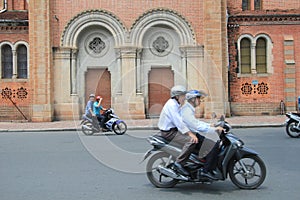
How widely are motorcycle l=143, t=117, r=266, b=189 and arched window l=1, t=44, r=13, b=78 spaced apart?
20.1m

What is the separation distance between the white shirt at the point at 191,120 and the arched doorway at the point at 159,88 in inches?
687

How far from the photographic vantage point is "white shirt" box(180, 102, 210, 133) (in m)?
7.00

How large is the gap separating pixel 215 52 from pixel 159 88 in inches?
160

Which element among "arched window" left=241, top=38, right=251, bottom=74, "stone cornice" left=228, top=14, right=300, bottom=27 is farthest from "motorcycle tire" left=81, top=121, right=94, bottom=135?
"stone cornice" left=228, top=14, right=300, bottom=27

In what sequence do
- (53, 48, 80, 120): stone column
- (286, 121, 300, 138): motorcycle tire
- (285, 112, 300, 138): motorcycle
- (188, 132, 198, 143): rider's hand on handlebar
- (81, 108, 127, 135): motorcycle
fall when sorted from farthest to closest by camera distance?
(53, 48, 80, 120): stone column, (81, 108, 127, 135): motorcycle, (286, 121, 300, 138): motorcycle tire, (285, 112, 300, 138): motorcycle, (188, 132, 198, 143): rider's hand on handlebar

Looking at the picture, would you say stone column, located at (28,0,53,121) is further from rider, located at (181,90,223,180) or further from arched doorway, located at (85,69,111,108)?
rider, located at (181,90,223,180)

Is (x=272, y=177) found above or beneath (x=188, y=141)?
beneath

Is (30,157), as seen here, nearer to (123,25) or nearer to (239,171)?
(239,171)

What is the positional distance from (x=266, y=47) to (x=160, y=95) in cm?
702

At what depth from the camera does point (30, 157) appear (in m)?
10.9

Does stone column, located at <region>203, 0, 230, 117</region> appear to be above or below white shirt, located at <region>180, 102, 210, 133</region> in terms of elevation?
above

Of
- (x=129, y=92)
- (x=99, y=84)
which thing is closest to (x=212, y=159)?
(x=129, y=92)

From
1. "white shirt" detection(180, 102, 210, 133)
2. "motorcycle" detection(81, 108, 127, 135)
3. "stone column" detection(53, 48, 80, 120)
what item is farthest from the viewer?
"stone column" detection(53, 48, 80, 120)

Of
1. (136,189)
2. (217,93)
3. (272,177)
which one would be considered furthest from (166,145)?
(217,93)
